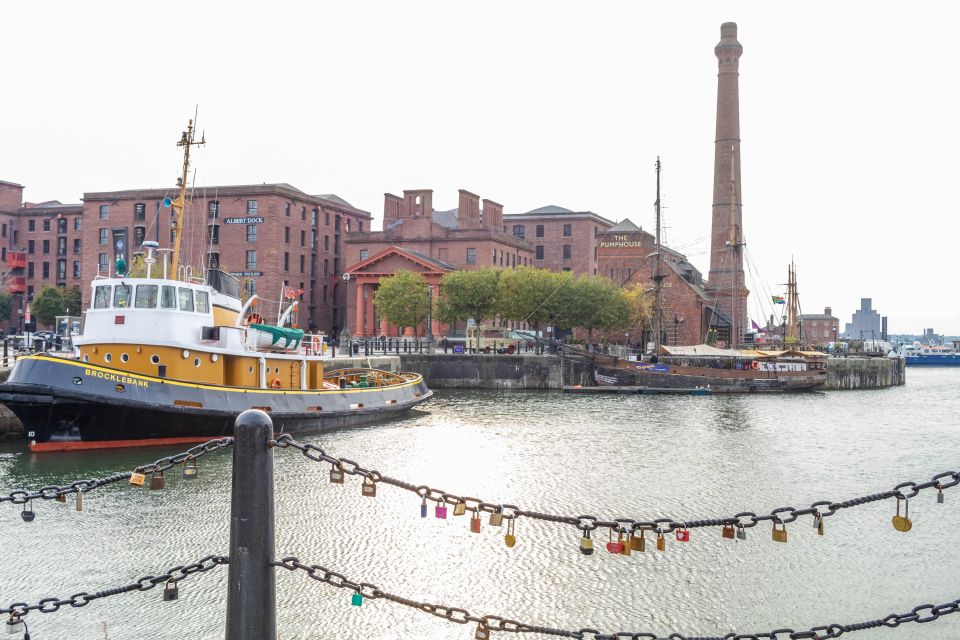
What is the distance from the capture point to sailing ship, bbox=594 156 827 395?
2431 inches

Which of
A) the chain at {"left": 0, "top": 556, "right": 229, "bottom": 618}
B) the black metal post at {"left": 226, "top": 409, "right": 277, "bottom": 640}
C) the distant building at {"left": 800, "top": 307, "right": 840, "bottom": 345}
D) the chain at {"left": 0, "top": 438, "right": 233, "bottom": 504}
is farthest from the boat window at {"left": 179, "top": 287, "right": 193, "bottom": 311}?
the distant building at {"left": 800, "top": 307, "right": 840, "bottom": 345}

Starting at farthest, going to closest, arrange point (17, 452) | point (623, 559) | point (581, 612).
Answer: point (17, 452), point (623, 559), point (581, 612)

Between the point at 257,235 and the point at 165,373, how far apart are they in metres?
58.3

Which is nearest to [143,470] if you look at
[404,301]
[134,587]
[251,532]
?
[134,587]

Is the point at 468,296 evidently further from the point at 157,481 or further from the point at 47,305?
the point at 157,481

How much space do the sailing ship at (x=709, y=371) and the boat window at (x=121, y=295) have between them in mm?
38741

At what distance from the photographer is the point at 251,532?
20.5ft

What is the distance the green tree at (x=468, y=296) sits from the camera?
72.4 m

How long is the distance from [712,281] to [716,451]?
2534 inches

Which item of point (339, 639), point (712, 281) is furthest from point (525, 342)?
point (339, 639)

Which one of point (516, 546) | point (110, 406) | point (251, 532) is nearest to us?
point (251, 532)

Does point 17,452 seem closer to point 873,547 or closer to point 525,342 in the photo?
point 873,547

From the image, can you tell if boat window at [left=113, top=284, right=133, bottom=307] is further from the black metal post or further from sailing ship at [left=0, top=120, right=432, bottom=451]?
the black metal post

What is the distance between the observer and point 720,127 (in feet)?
292
